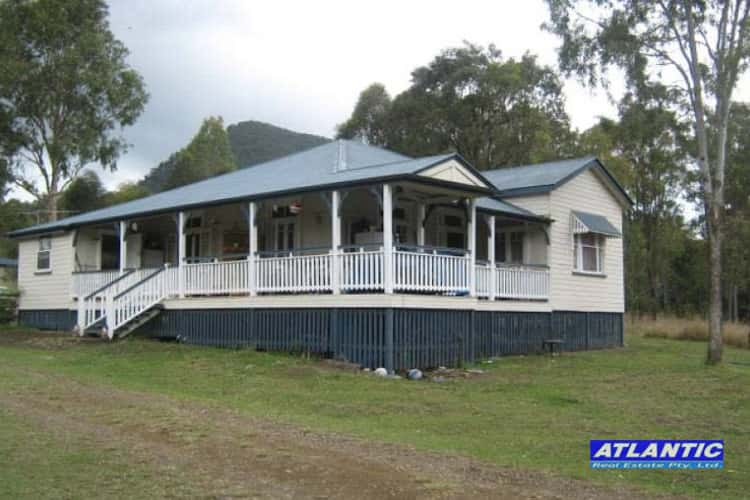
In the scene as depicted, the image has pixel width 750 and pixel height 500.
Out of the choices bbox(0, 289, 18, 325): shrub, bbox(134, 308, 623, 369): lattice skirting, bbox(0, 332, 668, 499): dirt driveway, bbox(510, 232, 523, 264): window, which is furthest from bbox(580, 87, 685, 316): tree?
bbox(0, 332, 668, 499): dirt driveway

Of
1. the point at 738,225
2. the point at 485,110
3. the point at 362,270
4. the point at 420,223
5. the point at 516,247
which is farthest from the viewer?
the point at 485,110

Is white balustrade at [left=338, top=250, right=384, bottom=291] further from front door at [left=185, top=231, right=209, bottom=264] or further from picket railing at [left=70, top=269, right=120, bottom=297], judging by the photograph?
picket railing at [left=70, top=269, right=120, bottom=297]

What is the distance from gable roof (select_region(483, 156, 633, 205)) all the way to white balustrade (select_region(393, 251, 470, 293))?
562 cm

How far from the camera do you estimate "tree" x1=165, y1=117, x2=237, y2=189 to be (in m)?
66.5

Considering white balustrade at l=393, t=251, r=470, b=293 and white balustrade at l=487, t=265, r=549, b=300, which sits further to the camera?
white balustrade at l=487, t=265, r=549, b=300

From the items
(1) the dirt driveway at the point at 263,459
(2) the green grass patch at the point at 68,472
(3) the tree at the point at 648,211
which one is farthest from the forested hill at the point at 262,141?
(2) the green grass patch at the point at 68,472

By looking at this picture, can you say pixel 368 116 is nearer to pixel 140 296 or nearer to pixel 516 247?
pixel 516 247

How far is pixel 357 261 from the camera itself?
687 inches

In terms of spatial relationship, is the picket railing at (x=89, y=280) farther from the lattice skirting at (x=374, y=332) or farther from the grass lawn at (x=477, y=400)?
the grass lawn at (x=477, y=400)

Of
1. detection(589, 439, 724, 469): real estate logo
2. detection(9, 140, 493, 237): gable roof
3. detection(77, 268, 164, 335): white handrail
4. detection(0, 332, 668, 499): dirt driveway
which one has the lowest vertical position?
detection(589, 439, 724, 469): real estate logo

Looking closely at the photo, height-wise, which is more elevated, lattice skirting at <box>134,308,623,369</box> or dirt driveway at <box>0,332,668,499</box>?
lattice skirting at <box>134,308,623,369</box>

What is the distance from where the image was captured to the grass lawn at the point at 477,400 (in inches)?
359

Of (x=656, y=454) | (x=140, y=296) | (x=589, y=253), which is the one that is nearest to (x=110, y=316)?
(x=140, y=296)

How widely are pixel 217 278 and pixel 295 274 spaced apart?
3.01 meters
